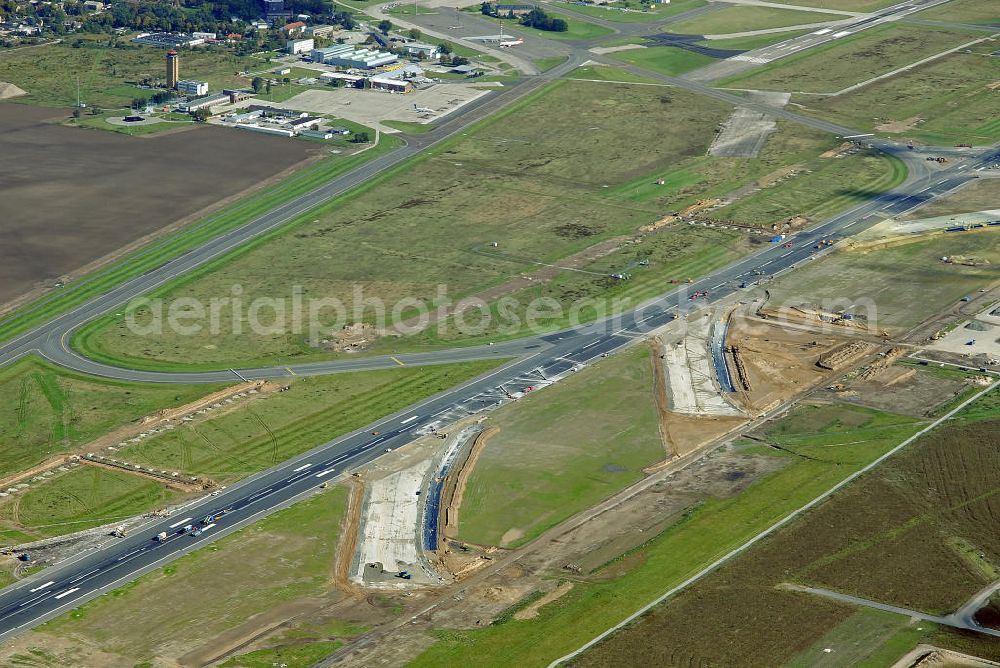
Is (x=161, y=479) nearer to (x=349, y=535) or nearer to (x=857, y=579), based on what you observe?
(x=349, y=535)

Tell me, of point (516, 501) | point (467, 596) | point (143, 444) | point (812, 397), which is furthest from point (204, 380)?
point (812, 397)

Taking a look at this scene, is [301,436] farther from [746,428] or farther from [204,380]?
[746,428]

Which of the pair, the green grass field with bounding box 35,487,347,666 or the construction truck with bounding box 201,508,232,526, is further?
the construction truck with bounding box 201,508,232,526

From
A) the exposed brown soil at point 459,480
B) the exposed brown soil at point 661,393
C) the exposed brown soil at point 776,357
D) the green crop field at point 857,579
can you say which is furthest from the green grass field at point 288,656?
the exposed brown soil at point 776,357

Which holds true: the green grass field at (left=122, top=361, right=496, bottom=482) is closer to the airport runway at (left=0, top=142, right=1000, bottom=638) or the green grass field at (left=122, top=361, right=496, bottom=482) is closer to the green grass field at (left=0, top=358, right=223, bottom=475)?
the airport runway at (left=0, top=142, right=1000, bottom=638)

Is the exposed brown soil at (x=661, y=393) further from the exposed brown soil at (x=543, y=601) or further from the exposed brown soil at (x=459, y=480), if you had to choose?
the exposed brown soil at (x=543, y=601)

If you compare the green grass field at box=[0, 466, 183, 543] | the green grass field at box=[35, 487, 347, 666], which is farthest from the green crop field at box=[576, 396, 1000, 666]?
the green grass field at box=[0, 466, 183, 543]

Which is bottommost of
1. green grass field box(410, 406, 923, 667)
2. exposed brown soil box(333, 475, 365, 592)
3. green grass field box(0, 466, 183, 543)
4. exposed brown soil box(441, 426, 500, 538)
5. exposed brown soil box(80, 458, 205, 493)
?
green grass field box(0, 466, 183, 543)
